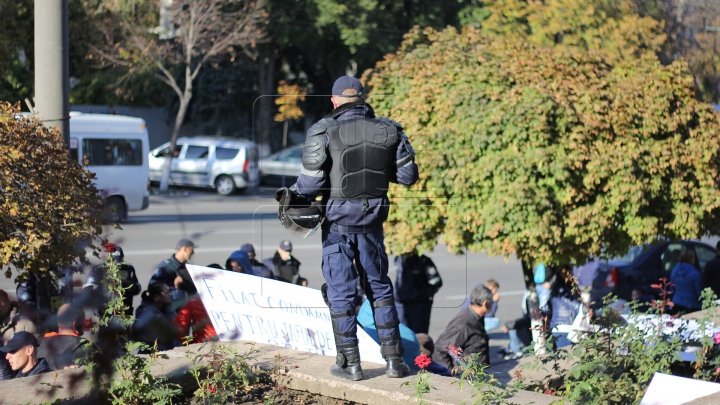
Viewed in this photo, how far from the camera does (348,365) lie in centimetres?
454

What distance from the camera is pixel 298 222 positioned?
4.74m

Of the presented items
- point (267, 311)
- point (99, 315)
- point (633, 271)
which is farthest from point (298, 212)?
point (633, 271)

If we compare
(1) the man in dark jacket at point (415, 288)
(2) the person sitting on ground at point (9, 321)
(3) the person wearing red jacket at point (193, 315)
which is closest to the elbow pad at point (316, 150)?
(3) the person wearing red jacket at point (193, 315)

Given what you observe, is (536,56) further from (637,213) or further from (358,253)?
(358,253)

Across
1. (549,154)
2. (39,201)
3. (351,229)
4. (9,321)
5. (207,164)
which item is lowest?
(9,321)

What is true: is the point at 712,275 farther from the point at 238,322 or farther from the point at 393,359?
the point at 238,322

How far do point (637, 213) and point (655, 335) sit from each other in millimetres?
2715

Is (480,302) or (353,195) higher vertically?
(353,195)

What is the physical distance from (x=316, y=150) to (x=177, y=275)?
391 cm

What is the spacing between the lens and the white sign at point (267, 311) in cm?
524

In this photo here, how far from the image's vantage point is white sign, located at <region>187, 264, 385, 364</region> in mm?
5238

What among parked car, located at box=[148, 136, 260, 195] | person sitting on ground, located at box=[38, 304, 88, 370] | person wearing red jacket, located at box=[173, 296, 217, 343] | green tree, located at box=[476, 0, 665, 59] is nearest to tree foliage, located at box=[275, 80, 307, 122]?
person wearing red jacket, located at box=[173, 296, 217, 343]

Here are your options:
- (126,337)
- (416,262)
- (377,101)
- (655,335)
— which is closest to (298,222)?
(126,337)

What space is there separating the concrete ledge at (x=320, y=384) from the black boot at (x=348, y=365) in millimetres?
42
